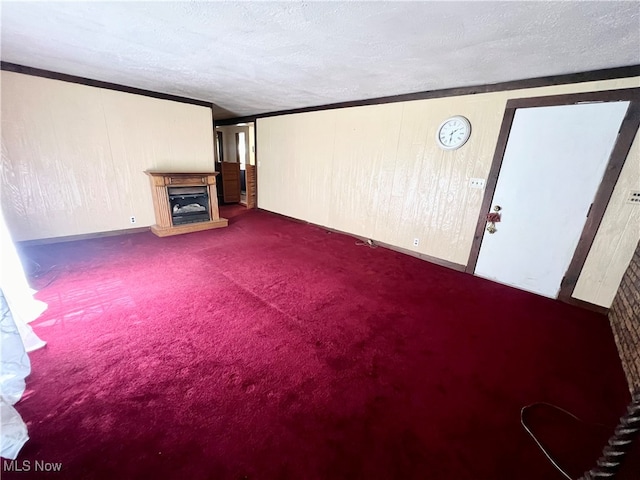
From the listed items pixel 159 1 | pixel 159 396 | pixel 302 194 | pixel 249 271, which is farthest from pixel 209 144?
pixel 159 396

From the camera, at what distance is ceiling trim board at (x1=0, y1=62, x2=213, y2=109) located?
3.10m

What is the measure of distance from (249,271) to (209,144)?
316 centimetres

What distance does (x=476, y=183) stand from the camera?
10.5 feet

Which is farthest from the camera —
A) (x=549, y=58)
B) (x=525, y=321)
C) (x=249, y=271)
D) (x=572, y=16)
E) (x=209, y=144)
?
(x=209, y=144)

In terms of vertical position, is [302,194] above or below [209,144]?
below

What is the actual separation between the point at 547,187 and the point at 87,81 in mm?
5877

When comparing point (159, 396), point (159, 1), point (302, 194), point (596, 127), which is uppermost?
point (159, 1)

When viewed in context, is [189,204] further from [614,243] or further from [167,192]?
[614,243]

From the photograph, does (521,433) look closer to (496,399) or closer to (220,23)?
(496,399)

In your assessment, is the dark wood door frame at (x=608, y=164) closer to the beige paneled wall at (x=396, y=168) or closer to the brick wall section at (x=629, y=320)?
the beige paneled wall at (x=396, y=168)

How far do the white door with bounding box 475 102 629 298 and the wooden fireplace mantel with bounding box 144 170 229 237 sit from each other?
14.6 ft

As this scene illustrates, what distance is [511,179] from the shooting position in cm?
295

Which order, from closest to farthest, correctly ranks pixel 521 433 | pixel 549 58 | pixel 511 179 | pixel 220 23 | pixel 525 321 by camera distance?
pixel 521 433 < pixel 220 23 < pixel 549 58 < pixel 525 321 < pixel 511 179

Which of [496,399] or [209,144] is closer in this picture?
[496,399]
